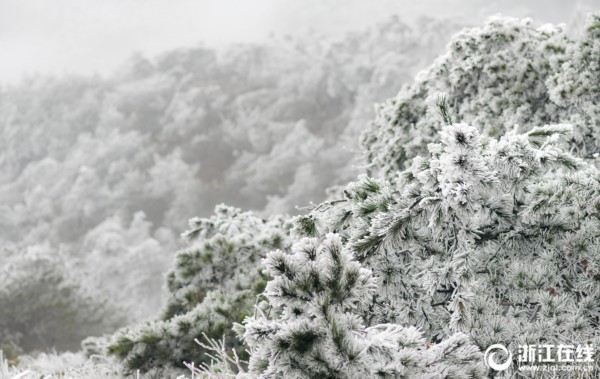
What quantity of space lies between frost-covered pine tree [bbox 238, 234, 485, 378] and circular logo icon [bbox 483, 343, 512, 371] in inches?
25.2

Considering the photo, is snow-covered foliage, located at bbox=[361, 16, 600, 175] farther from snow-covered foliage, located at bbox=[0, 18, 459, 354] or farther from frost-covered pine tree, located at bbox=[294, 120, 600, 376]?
snow-covered foliage, located at bbox=[0, 18, 459, 354]

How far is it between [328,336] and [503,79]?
21.3ft

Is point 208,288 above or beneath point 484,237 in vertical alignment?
beneath

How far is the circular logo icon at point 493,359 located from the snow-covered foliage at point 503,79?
4.52 metres

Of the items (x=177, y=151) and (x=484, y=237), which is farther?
(x=177, y=151)

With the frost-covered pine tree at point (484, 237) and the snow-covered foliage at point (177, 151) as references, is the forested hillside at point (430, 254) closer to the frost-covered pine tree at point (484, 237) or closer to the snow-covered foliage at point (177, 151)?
the frost-covered pine tree at point (484, 237)

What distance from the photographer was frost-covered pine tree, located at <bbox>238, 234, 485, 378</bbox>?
2525 mm

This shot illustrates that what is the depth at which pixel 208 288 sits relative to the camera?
28.8ft

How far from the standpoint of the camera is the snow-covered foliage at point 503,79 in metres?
7.43

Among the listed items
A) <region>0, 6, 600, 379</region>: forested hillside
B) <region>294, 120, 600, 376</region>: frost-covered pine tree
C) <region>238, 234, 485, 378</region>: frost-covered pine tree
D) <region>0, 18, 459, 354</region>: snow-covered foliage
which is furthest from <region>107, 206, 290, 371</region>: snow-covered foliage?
<region>0, 18, 459, 354</region>: snow-covered foliage

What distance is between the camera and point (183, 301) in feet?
28.0

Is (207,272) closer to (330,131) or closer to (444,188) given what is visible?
(444,188)

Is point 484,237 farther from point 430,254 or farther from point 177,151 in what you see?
point 177,151

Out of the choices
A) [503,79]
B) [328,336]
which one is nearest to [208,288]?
[503,79]
